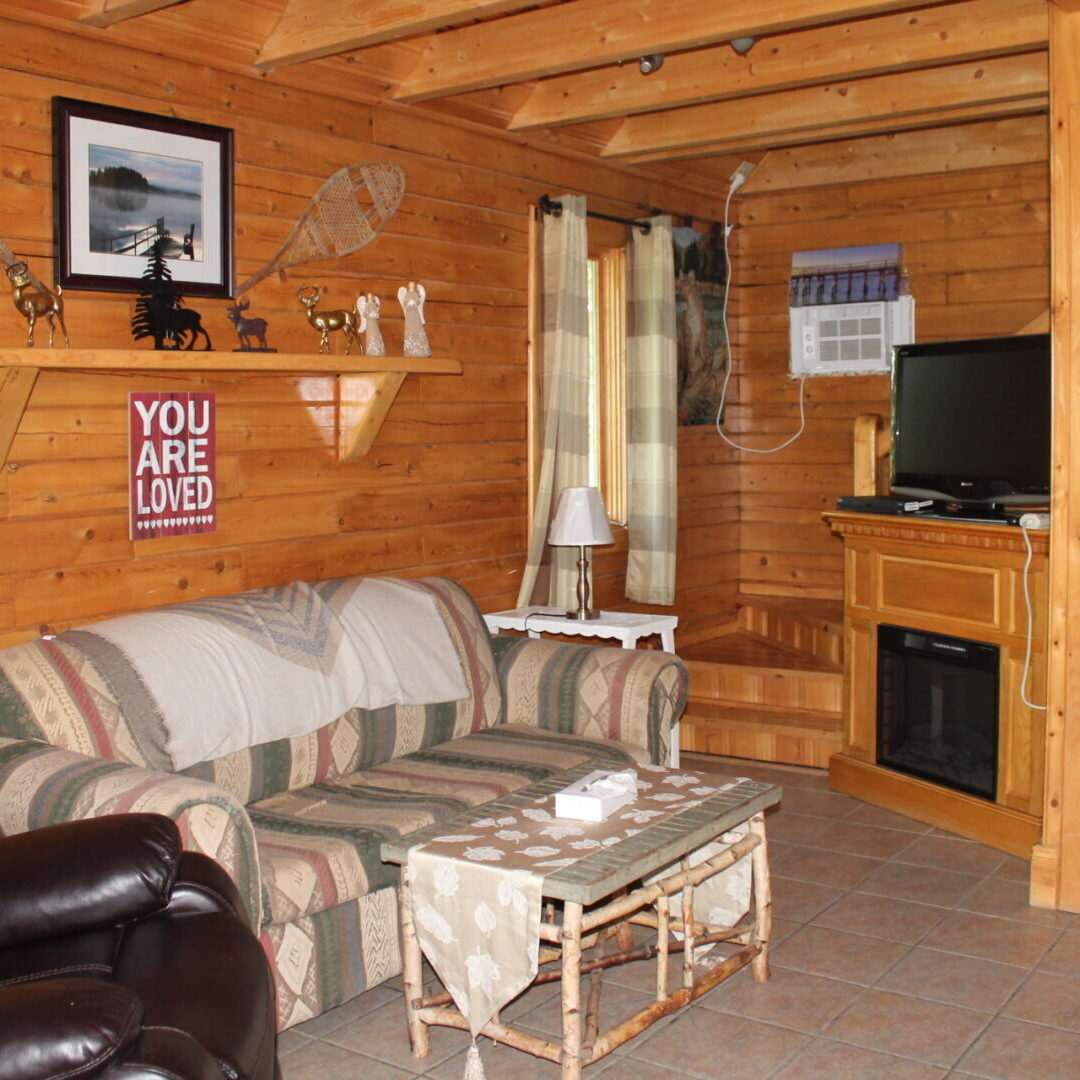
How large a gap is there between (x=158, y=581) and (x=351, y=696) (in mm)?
611

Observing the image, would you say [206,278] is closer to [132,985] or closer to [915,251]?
[132,985]

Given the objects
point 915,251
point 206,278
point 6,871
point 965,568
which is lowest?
→ point 6,871

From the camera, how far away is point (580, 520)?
443 cm

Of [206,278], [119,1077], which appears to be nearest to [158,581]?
[206,278]

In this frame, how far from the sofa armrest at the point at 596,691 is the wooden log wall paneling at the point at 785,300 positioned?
253cm

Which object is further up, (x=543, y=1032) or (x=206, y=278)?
(x=206, y=278)

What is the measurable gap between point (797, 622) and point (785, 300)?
1510mm

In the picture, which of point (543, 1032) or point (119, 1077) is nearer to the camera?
point (119, 1077)

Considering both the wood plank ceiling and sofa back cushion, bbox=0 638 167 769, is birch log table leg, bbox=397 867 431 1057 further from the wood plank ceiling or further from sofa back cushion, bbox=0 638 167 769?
the wood plank ceiling

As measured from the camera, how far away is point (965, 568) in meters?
4.10

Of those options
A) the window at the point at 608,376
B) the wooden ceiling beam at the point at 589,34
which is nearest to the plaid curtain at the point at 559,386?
the window at the point at 608,376

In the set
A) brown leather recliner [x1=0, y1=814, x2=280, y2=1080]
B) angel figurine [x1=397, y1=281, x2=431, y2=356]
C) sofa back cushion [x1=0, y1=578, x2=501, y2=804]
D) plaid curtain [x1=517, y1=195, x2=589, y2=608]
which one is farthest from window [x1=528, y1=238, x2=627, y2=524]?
brown leather recliner [x1=0, y1=814, x2=280, y2=1080]

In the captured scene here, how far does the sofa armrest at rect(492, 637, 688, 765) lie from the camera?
3682 millimetres

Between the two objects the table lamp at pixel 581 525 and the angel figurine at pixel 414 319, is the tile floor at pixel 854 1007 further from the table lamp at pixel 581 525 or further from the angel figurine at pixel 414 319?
the angel figurine at pixel 414 319
